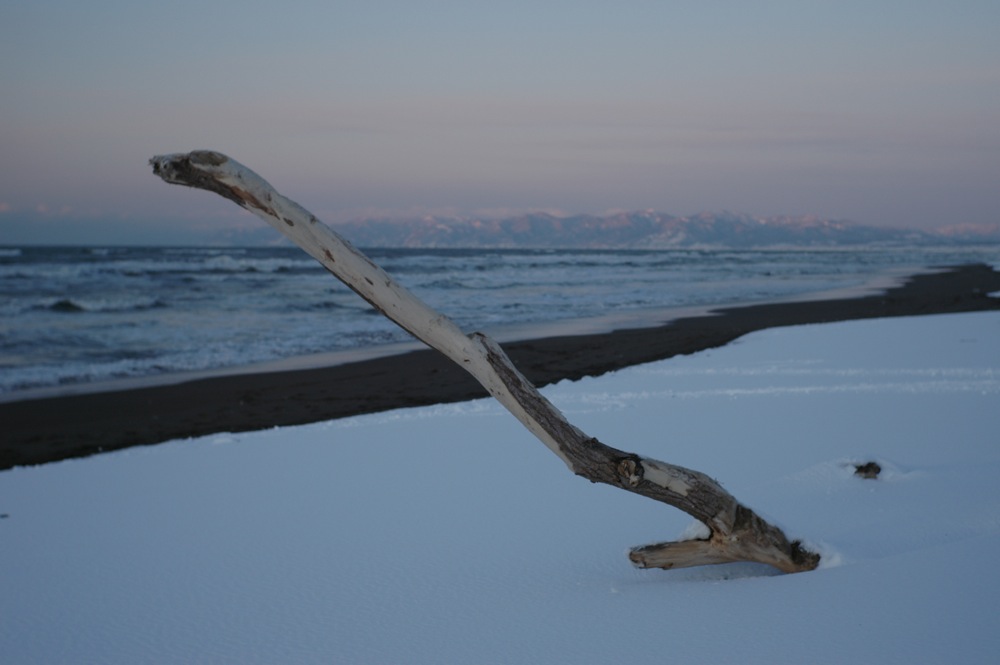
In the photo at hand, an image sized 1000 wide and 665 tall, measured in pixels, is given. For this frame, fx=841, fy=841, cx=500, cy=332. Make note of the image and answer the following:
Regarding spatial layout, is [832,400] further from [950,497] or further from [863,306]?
[863,306]

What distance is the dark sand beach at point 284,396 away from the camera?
7668 mm


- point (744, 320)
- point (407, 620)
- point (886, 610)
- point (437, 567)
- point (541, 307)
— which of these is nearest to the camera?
point (886, 610)

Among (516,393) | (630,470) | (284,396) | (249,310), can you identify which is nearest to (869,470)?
(630,470)

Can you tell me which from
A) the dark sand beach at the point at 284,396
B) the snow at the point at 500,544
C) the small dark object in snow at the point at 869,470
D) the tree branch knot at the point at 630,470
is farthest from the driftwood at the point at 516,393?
the dark sand beach at the point at 284,396

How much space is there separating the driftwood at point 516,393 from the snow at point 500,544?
12cm

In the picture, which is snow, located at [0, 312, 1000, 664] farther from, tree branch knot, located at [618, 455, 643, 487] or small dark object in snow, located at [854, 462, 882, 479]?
tree branch knot, located at [618, 455, 643, 487]

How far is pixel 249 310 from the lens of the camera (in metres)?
21.0

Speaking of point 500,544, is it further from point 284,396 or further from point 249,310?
point 249,310

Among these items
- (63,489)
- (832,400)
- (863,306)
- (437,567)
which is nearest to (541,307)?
(863,306)

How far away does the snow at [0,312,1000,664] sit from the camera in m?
2.77

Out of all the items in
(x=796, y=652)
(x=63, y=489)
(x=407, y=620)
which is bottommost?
(x=63, y=489)

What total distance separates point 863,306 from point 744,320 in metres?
3.92

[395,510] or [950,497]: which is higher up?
[950,497]

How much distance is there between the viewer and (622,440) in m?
6.02
